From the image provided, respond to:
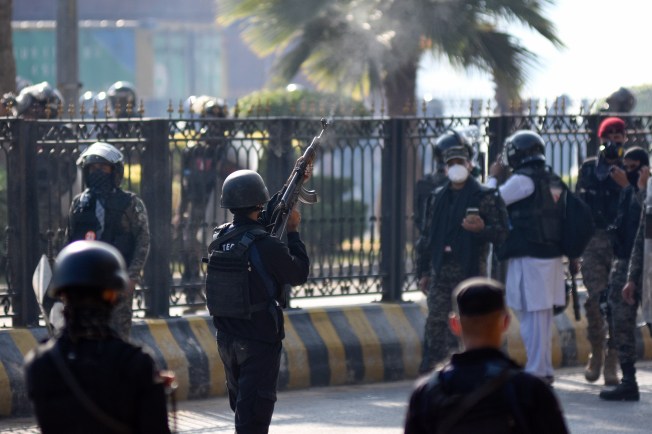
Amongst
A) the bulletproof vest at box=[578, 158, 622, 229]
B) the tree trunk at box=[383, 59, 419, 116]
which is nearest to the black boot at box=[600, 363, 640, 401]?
the bulletproof vest at box=[578, 158, 622, 229]

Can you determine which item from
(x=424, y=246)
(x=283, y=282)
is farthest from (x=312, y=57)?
(x=283, y=282)

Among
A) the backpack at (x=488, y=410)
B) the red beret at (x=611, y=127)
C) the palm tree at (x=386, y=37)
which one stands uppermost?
the palm tree at (x=386, y=37)

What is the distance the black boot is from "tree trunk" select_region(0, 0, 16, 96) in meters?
8.15

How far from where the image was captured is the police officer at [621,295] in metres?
9.84

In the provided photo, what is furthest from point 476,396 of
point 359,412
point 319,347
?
point 319,347

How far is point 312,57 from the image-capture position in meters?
22.2

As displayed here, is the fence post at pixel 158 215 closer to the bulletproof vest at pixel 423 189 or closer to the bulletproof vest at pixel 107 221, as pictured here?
the bulletproof vest at pixel 107 221

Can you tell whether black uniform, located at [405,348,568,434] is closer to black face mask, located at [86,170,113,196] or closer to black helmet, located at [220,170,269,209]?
black helmet, located at [220,170,269,209]

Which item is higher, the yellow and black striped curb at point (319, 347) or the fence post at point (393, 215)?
the fence post at point (393, 215)

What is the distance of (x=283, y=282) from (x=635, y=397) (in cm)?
384

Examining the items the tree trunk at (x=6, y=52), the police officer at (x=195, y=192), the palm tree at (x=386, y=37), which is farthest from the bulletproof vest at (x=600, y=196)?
the palm tree at (x=386, y=37)

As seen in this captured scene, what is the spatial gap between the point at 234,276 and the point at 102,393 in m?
3.07

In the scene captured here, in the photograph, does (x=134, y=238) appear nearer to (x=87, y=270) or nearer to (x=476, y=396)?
(x=87, y=270)

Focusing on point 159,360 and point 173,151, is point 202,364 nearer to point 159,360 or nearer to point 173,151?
point 159,360
